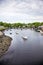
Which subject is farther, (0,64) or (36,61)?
(36,61)

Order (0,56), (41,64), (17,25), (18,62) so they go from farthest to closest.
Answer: (17,25) < (0,56) < (18,62) < (41,64)

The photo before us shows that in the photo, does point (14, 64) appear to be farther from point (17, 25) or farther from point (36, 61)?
point (17, 25)

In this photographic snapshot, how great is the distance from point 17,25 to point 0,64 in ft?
192

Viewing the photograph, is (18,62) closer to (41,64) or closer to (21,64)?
(21,64)

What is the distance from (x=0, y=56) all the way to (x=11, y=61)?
0.98 m

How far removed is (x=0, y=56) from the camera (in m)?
8.45

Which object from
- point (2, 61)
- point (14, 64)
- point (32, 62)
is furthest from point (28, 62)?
point (2, 61)

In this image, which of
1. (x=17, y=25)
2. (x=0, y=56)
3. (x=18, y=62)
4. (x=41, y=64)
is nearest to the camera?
(x=41, y=64)

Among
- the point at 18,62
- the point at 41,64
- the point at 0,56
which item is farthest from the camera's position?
the point at 0,56

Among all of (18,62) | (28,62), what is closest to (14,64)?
(18,62)

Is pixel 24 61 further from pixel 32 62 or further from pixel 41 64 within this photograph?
pixel 41 64

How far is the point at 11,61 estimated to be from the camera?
7.87 meters

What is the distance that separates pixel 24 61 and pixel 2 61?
1.32 m

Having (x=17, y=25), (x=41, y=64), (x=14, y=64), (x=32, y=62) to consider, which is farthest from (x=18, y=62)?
(x=17, y=25)
